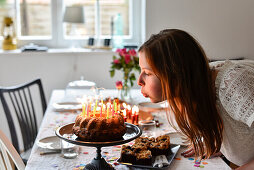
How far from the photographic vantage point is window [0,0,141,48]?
3.65 metres

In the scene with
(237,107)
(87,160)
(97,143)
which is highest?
(237,107)

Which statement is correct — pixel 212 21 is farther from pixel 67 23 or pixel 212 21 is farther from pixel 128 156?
pixel 128 156

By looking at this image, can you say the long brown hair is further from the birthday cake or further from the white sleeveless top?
the birthday cake

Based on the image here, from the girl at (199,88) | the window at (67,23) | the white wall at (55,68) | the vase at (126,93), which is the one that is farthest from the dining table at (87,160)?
the window at (67,23)

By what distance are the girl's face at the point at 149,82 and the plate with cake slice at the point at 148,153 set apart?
224 millimetres

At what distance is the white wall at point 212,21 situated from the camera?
3385mm

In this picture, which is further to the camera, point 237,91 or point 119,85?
point 119,85

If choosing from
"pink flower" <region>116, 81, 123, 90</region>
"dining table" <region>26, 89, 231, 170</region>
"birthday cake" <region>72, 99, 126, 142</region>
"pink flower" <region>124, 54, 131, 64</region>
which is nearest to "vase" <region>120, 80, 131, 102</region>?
"pink flower" <region>116, 81, 123, 90</region>

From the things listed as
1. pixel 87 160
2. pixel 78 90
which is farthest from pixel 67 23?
pixel 87 160

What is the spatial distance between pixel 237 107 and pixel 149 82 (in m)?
0.31

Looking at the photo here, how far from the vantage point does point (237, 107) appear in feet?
4.01

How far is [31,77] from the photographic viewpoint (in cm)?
350

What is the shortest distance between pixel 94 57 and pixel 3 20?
3.06 ft

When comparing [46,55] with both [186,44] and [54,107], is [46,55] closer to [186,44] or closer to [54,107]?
[54,107]
